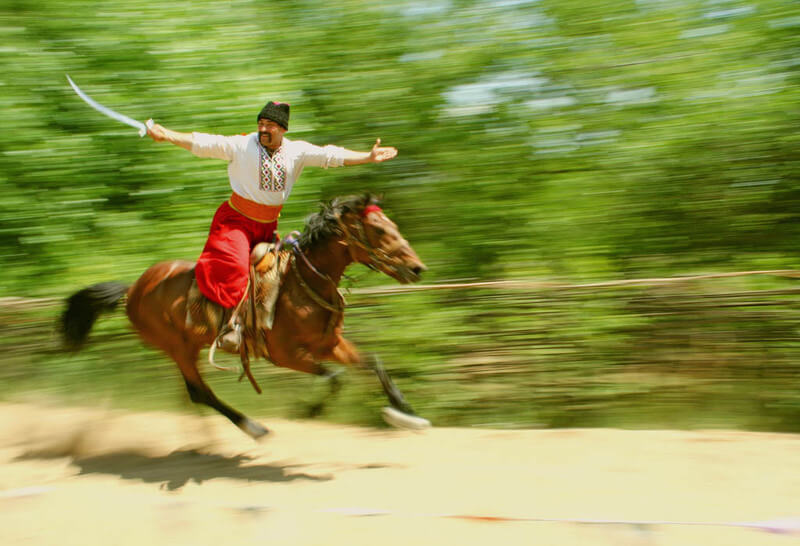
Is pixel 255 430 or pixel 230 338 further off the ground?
pixel 230 338

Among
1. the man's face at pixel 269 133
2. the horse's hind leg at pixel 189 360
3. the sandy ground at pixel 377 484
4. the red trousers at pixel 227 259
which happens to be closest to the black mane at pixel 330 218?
the red trousers at pixel 227 259

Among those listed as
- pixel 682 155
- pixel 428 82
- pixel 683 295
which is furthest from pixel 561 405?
pixel 428 82

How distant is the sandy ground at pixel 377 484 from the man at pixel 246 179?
1.12 m

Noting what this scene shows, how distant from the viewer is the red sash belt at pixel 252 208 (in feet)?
16.0

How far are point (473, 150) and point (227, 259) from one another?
307 cm

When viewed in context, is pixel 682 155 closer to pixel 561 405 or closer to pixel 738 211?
pixel 738 211

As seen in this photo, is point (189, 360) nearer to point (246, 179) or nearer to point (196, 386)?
point (196, 386)

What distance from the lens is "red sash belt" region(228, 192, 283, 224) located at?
4871 millimetres

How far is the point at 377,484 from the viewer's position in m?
4.30

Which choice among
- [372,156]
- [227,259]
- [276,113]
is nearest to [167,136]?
[276,113]

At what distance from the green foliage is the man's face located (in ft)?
6.13

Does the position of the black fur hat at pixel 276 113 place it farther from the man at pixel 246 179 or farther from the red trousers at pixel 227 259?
the red trousers at pixel 227 259

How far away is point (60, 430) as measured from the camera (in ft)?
19.5

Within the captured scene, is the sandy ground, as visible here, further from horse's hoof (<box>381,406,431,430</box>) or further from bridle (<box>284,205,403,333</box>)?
bridle (<box>284,205,403,333</box>)
